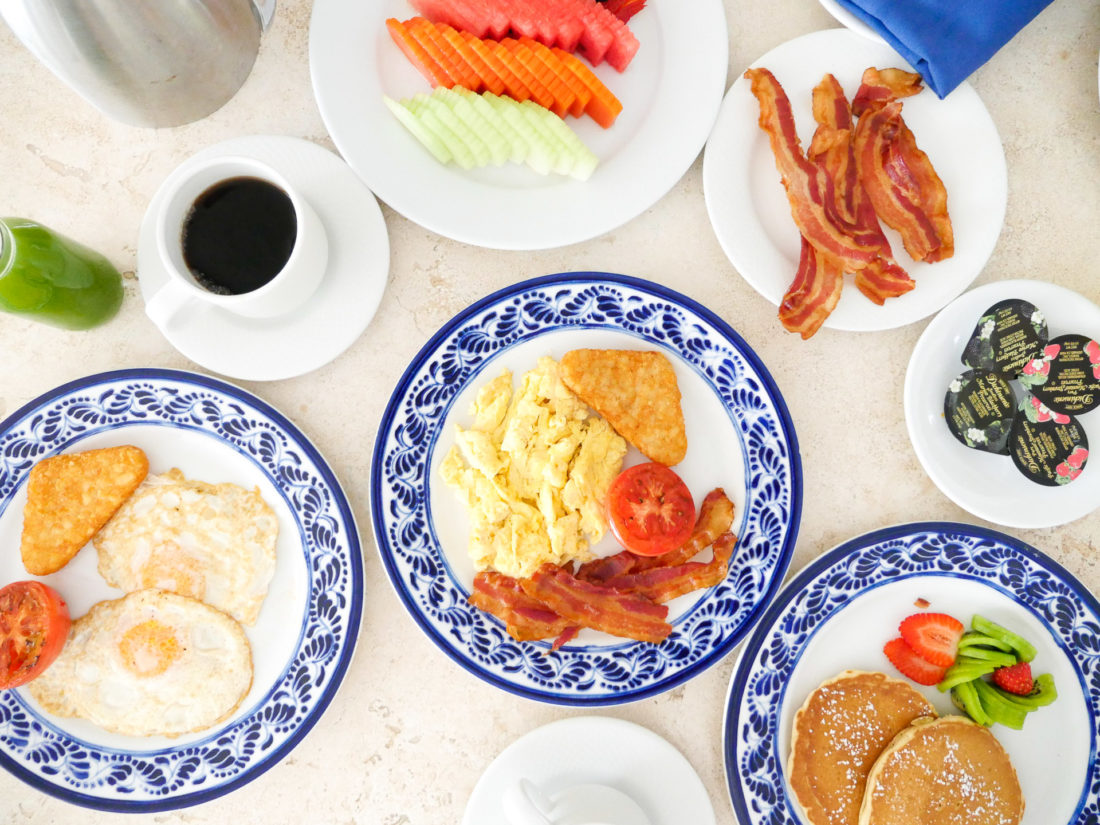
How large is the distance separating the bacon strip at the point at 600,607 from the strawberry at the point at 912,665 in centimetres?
48

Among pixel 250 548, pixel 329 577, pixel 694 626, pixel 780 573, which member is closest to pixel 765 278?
pixel 780 573

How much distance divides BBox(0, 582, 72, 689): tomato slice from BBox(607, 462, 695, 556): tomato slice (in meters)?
1.10

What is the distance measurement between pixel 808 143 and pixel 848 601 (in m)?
0.93

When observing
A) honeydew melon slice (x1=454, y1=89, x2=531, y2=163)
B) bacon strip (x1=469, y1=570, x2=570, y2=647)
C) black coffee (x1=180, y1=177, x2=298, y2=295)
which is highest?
honeydew melon slice (x1=454, y1=89, x2=531, y2=163)

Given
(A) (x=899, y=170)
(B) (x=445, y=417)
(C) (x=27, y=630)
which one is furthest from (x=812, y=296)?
(C) (x=27, y=630)

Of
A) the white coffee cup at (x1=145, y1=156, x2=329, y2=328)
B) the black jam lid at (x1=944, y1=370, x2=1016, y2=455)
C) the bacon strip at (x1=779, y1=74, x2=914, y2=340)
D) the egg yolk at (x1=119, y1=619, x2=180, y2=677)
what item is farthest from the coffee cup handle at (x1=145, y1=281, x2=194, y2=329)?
the black jam lid at (x1=944, y1=370, x2=1016, y2=455)

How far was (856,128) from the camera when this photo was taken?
5.00 feet

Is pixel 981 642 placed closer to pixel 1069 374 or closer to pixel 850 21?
pixel 1069 374

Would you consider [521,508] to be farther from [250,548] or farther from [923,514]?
[923,514]

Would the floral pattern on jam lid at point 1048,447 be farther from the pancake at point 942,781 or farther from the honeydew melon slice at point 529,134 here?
the honeydew melon slice at point 529,134

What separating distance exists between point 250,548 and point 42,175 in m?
0.90

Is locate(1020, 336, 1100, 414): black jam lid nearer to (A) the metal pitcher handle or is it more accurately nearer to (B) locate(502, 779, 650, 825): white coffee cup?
(B) locate(502, 779, 650, 825): white coffee cup

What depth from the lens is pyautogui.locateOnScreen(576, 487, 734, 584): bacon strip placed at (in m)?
1.51

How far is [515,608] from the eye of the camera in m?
1.48
